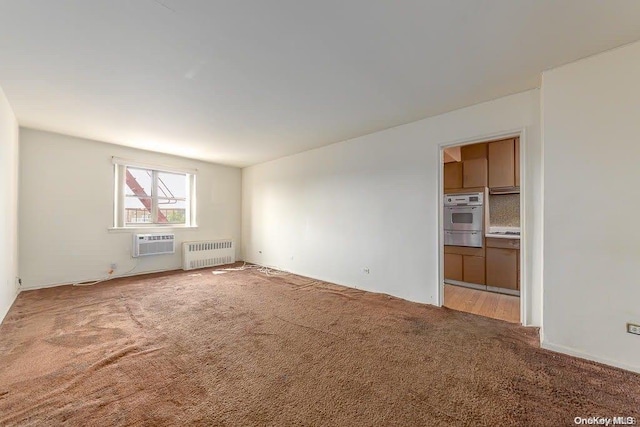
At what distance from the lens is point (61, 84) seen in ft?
8.17

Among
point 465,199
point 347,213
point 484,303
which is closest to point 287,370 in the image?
point 347,213

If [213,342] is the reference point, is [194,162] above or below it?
above

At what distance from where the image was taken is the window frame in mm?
4617

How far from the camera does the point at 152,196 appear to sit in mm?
5141

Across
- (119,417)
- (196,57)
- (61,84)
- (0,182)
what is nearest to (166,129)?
(61,84)

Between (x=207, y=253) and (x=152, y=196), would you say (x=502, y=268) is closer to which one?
(x=207, y=253)

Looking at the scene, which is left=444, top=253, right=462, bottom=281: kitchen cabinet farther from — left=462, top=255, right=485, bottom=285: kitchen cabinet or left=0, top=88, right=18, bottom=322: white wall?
left=0, top=88, right=18, bottom=322: white wall

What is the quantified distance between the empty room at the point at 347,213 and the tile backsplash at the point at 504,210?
4 cm

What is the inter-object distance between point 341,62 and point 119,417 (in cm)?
289

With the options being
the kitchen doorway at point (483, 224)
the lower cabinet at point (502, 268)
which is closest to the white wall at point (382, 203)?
the kitchen doorway at point (483, 224)

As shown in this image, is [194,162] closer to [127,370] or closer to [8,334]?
[8,334]

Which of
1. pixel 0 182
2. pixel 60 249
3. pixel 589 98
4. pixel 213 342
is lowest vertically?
pixel 213 342

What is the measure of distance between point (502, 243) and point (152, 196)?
6423mm

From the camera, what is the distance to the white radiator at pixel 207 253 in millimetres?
5391
